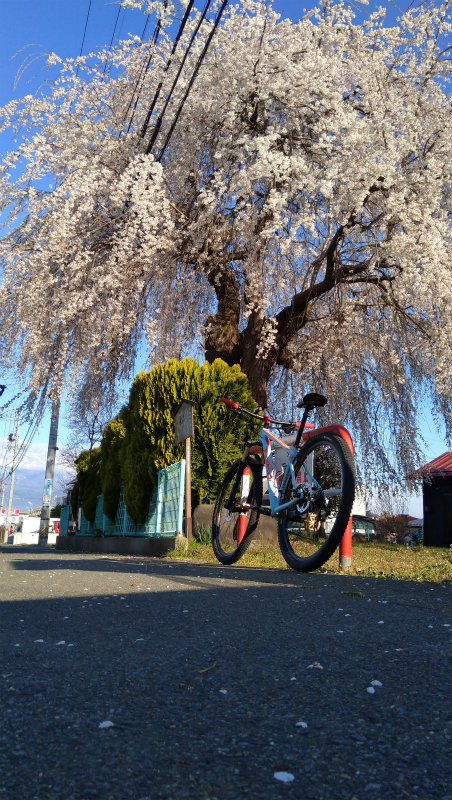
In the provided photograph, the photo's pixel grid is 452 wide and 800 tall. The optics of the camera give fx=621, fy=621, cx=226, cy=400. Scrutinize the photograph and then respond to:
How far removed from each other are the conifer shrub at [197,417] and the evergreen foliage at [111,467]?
3.14 meters

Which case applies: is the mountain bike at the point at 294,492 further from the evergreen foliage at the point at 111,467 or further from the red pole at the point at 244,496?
the evergreen foliage at the point at 111,467

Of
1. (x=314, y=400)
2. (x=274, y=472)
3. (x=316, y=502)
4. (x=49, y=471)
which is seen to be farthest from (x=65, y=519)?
(x=316, y=502)

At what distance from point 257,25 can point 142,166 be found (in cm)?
302

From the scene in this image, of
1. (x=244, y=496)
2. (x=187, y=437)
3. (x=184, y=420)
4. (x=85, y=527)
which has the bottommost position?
(x=85, y=527)

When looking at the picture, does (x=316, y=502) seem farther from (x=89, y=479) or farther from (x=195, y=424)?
(x=89, y=479)

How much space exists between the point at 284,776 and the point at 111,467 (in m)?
12.6

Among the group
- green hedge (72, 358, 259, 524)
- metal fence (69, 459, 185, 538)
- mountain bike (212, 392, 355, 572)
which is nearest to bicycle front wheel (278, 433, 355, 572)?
mountain bike (212, 392, 355, 572)

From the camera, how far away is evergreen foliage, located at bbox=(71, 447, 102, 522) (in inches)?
682

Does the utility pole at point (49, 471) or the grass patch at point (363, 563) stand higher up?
the utility pole at point (49, 471)

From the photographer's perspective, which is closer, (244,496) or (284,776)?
(284,776)

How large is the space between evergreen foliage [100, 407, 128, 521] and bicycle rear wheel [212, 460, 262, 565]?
262 inches

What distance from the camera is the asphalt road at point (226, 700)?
1.34m

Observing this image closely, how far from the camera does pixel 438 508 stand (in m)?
19.2

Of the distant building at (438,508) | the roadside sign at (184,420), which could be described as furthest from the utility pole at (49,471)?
the roadside sign at (184,420)
